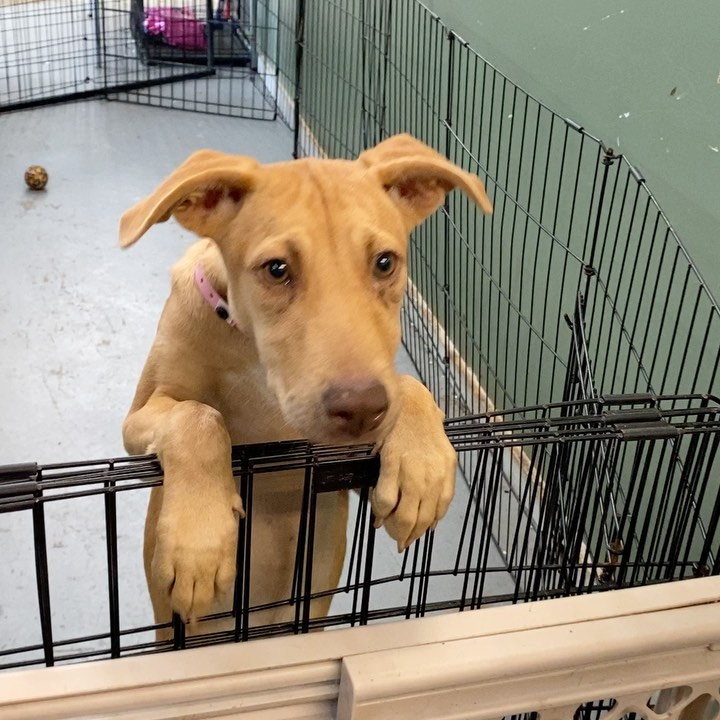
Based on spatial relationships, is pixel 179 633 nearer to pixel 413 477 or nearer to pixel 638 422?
pixel 413 477

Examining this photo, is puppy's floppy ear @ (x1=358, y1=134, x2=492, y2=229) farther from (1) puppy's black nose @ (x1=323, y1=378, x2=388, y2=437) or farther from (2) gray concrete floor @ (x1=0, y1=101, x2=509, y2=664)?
(2) gray concrete floor @ (x1=0, y1=101, x2=509, y2=664)

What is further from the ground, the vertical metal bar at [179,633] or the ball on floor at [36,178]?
the vertical metal bar at [179,633]

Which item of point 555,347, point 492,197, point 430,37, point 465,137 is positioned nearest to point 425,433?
point 555,347

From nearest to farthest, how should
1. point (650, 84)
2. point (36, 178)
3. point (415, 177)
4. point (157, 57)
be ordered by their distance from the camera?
point (415, 177) → point (650, 84) → point (36, 178) → point (157, 57)

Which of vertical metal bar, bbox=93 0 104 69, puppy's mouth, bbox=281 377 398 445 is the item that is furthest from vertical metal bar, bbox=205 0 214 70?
puppy's mouth, bbox=281 377 398 445

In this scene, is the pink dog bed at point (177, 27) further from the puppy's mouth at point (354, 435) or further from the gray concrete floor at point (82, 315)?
the puppy's mouth at point (354, 435)

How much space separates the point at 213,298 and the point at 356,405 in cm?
44

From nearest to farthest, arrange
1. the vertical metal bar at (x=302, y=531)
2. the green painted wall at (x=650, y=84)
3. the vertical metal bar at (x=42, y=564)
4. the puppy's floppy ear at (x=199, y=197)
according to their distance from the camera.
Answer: the vertical metal bar at (x=42, y=564) < the vertical metal bar at (x=302, y=531) < the puppy's floppy ear at (x=199, y=197) < the green painted wall at (x=650, y=84)

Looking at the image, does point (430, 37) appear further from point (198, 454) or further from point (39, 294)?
point (198, 454)

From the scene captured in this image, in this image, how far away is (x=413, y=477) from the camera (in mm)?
984

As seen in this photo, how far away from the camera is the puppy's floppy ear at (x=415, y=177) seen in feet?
4.08

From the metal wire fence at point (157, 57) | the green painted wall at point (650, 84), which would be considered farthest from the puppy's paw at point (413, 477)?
the metal wire fence at point (157, 57)

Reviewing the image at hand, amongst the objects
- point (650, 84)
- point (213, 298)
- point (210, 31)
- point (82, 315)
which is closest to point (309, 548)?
point (213, 298)

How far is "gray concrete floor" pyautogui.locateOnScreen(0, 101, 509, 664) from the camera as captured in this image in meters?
2.08
